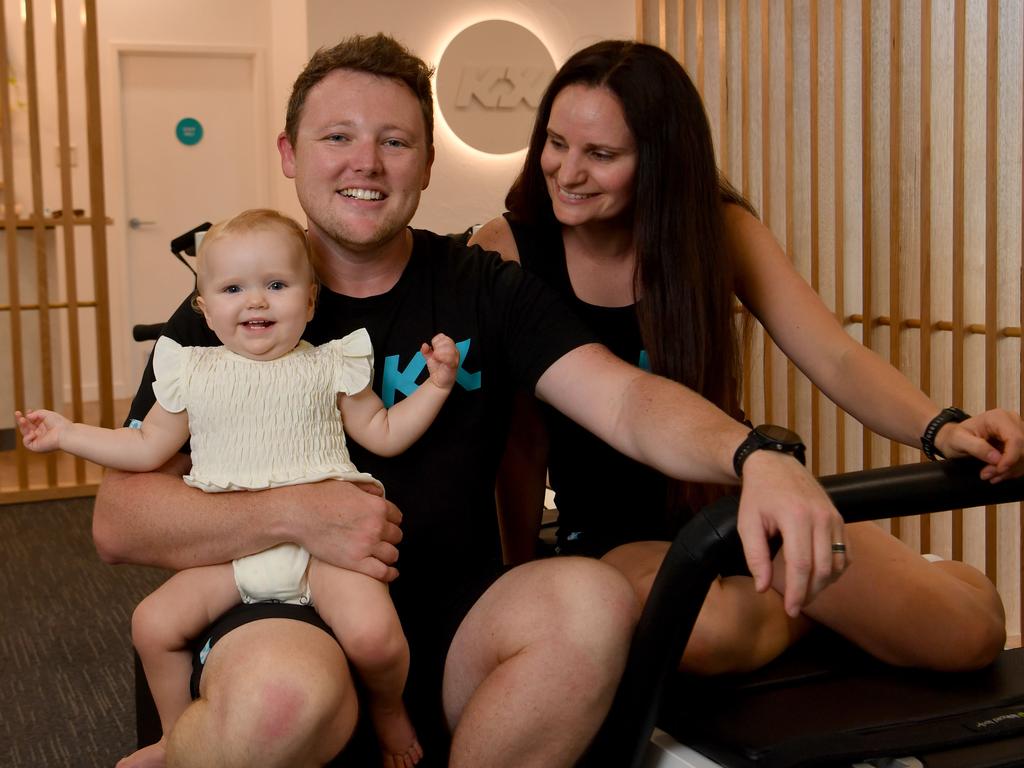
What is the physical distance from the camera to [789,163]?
439 centimetres

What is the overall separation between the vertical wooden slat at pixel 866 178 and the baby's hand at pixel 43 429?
292cm

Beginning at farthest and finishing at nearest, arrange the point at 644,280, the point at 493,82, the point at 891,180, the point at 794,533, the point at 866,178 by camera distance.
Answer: the point at 493,82, the point at 866,178, the point at 891,180, the point at 644,280, the point at 794,533

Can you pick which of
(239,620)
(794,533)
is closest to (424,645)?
(239,620)

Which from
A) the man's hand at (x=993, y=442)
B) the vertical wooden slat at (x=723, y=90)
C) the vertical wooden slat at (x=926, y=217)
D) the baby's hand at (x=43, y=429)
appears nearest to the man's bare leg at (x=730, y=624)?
the man's hand at (x=993, y=442)

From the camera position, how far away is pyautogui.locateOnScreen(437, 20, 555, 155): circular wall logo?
6.09m

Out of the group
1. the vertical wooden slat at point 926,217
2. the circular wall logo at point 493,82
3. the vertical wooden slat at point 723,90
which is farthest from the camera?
the circular wall logo at point 493,82

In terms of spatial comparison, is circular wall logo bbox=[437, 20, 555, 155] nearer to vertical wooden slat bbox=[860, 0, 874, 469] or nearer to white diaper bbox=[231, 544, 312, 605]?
vertical wooden slat bbox=[860, 0, 874, 469]

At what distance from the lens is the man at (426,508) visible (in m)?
1.38

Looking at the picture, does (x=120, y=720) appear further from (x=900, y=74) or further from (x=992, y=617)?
(x=900, y=74)

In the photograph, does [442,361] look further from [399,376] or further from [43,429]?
[43,429]

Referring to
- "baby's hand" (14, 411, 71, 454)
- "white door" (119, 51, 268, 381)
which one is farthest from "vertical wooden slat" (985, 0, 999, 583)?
"white door" (119, 51, 268, 381)

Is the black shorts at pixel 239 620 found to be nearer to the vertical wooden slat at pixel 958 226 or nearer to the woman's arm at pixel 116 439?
the woman's arm at pixel 116 439

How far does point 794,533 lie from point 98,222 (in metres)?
5.17

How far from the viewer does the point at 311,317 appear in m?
1.68
